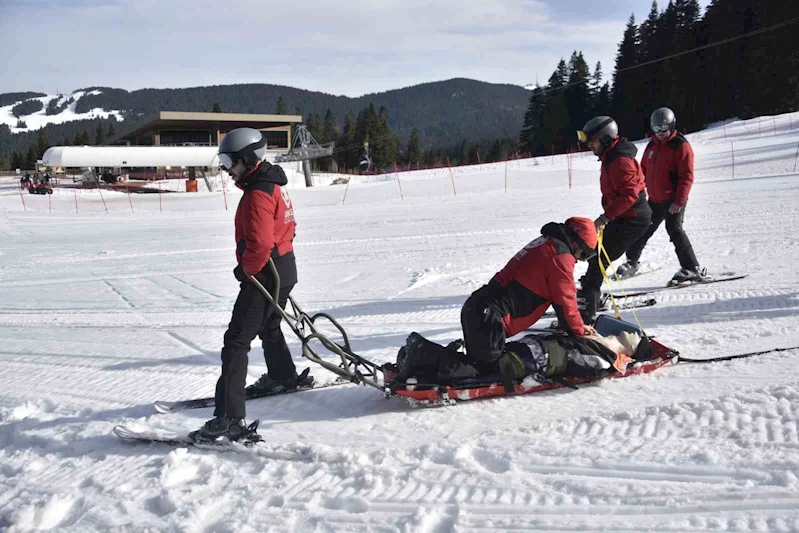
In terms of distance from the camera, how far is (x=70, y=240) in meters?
16.6

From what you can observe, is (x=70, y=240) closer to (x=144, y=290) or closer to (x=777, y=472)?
(x=144, y=290)

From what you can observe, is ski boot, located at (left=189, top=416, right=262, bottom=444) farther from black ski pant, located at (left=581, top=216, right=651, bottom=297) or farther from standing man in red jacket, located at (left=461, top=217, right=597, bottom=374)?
black ski pant, located at (left=581, top=216, right=651, bottom=297)

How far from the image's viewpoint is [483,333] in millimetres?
4441

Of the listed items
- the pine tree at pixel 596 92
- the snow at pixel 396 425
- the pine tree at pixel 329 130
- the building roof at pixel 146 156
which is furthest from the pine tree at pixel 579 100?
the snow at pixel 396 425

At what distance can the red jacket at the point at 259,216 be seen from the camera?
407 centimetres

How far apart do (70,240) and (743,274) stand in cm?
1507

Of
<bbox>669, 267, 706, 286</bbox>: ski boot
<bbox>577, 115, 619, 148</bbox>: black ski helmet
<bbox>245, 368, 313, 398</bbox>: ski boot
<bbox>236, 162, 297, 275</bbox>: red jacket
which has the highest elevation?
<bbox>577, 115, 619, 148</bbox>: black ski helmet

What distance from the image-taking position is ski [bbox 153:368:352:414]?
484cm

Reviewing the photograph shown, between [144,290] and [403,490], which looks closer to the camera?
[403,490]

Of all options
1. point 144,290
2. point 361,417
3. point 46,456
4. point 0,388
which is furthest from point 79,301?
point 361,417

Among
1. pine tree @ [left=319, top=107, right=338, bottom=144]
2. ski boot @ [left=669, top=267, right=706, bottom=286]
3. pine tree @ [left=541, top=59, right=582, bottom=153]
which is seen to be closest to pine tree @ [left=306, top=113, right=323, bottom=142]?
pine tree @ [left=319, top=107, right=338, bottom=144]

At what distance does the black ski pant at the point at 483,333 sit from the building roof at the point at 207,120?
57777 millimetres

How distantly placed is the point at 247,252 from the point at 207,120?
Result: 62.2 meters

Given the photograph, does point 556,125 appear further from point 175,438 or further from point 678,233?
point 175,438
